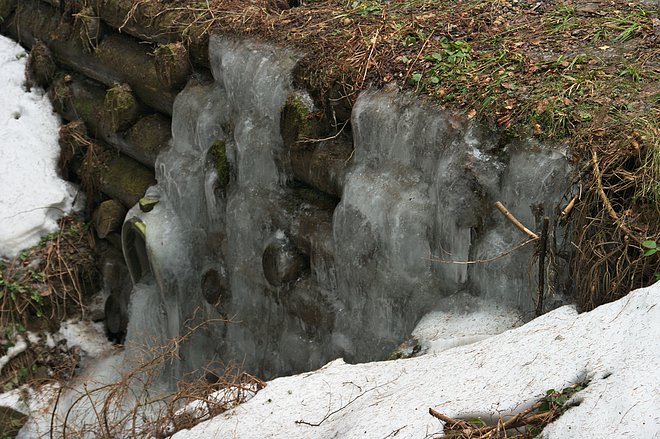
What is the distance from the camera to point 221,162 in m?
6.80

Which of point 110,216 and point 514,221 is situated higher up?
point 514,221

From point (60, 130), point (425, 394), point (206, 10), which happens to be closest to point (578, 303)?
point (425, 394)

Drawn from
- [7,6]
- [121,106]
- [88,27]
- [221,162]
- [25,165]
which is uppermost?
[7,6]

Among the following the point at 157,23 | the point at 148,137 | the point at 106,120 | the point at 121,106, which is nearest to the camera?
the point at 157,23

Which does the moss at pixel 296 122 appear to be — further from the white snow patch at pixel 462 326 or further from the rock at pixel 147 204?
the white snow patch at pixel 462 326

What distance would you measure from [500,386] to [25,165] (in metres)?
5.95

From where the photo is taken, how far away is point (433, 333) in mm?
4961

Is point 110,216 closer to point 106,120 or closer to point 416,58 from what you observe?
point 106,120

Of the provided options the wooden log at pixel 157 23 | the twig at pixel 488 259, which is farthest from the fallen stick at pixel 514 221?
the wooden log at pixel 157 23

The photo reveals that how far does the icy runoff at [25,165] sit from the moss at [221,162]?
2081mm

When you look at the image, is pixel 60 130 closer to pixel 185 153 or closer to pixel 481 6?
pixel 185 153

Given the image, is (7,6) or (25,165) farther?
(7,6)

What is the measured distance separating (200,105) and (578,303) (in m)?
3.61

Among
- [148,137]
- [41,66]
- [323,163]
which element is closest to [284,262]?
[323,163]
